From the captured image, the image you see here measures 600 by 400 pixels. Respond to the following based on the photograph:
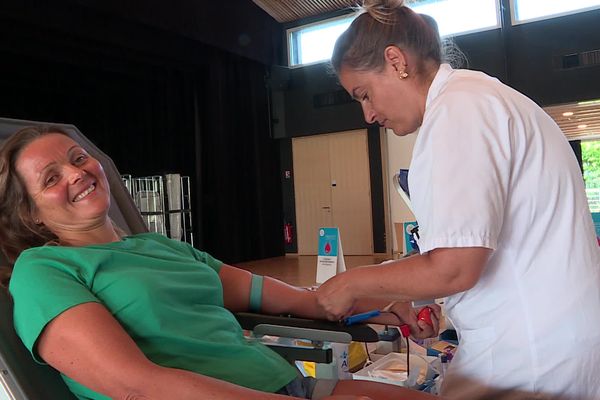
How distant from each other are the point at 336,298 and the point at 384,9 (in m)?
0.55

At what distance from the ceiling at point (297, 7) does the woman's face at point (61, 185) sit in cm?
746

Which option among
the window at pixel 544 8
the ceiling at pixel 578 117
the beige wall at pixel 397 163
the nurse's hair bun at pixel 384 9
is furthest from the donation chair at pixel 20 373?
the window at pixel 544 8

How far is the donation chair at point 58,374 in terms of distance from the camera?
34.7 inches

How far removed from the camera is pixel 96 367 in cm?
78

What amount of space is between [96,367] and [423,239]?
1.71 ft

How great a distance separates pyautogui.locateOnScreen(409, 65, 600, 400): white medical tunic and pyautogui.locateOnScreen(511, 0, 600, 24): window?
22.2 feet

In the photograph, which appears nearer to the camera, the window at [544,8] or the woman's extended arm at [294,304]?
the woman's extended arm at [294,304]

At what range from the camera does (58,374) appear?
0.94 metres

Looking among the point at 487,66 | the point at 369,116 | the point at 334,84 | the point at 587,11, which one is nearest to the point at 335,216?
the point at 334,84

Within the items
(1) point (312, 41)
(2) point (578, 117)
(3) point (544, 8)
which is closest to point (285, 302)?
(3) point (544, 8)

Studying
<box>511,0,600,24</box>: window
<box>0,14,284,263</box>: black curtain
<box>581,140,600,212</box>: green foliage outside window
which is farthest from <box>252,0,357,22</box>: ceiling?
<box>581,140,600,212</box>: green foliage outside window

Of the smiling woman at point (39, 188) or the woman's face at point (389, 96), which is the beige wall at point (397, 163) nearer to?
the woman's face at point (389, 96)

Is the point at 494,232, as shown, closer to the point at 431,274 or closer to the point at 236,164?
the point at 431,274

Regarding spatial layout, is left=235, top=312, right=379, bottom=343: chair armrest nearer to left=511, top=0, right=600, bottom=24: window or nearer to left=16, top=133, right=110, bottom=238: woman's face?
left=16, top=133, right=110, bottom=238: woman's face
